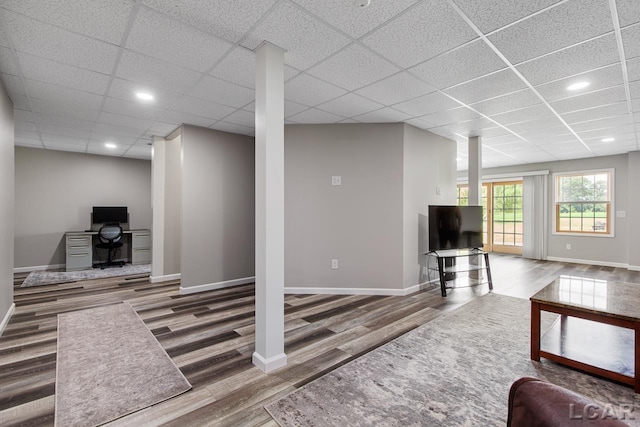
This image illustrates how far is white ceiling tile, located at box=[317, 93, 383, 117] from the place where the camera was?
3.39 metres

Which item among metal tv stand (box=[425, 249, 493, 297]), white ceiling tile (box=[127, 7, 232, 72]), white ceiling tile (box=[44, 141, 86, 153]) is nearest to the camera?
white ceiling tile (box=[127, 7, 232, 72])

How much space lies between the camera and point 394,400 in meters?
1.91

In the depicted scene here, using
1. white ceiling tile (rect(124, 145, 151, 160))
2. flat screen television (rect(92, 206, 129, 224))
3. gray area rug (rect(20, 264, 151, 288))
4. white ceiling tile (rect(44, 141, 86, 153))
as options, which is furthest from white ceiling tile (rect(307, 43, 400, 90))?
flat screen television (rect(92, 206, 129, 224))

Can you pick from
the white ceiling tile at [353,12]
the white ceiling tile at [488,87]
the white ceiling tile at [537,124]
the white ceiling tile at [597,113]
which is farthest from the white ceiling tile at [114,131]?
the white ceiling tile at [597,113]

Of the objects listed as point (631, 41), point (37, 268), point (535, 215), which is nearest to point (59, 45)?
point (631, 41)

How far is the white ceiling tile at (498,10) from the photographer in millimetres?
1831

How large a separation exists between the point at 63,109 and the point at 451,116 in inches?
193

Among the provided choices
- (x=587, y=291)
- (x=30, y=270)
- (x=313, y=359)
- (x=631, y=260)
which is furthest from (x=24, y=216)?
(x=631, y=260)

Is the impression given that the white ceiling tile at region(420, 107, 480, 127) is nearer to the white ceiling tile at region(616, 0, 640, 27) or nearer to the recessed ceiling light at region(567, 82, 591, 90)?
the recessed ceiling light at region(567, 82, 591, 90)

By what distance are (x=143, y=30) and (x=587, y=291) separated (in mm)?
4196

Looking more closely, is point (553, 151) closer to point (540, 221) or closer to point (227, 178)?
point (540, 221)

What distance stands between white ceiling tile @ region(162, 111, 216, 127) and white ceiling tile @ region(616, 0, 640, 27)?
4119 mm

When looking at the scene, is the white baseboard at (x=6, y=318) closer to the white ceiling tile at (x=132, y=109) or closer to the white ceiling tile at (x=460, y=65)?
the white ceiling tile at (x=132, y=109)

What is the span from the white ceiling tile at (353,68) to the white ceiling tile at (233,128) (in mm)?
2050
